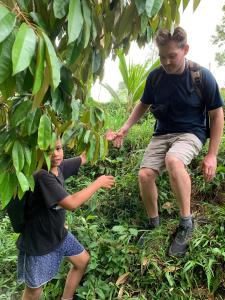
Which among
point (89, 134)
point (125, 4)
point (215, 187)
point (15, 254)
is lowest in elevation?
point (15, 254)

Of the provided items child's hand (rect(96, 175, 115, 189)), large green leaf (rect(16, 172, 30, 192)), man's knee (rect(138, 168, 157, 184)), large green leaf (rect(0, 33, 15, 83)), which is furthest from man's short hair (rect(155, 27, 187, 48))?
large green leaf (rect(0, 33, 15, 83))

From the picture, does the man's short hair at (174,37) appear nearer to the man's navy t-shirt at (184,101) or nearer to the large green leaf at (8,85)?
the man's navy t-shirt at (184,101)

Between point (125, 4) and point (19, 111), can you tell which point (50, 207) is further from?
point (125, 4)

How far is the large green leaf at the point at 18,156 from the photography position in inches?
49.9

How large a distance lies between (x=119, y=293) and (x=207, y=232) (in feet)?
2.61

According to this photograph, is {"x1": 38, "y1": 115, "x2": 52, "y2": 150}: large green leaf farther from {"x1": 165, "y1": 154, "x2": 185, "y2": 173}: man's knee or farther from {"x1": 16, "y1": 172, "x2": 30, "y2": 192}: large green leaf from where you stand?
{"x1": 165, "y1": 154, "x2": 185, "y2": 173}: man's knee

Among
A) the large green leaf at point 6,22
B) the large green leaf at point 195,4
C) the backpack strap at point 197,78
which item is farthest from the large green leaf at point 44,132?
the backpack strap at point 197,78

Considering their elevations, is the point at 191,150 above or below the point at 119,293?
above

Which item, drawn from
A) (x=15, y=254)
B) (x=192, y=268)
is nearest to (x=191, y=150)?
(x=192, y=268)

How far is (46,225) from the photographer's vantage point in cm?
244

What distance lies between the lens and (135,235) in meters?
3.03

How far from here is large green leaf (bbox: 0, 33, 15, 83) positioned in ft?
3.25

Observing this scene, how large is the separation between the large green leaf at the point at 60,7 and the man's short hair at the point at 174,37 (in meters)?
1.62

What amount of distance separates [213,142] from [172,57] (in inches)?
27.0
